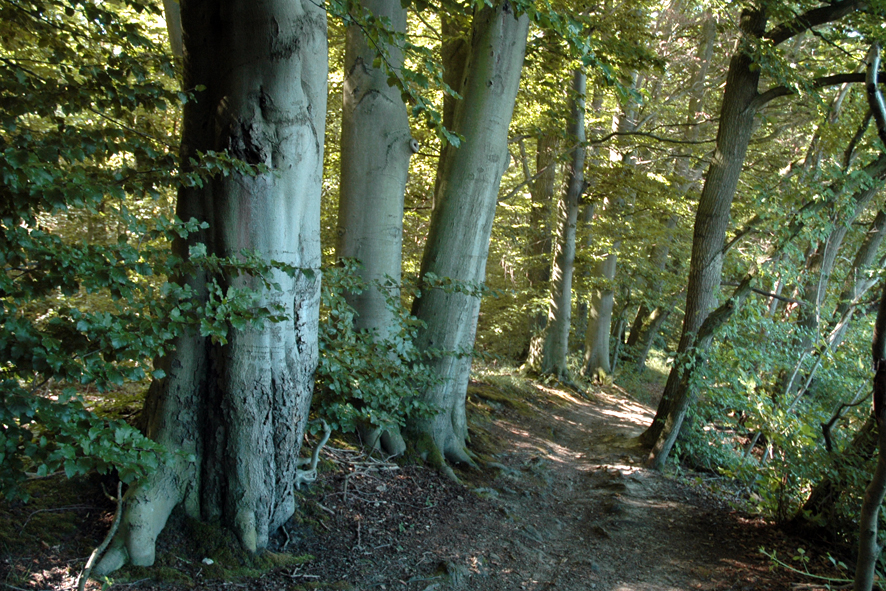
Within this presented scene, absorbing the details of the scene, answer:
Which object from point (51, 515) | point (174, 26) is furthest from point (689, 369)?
point (174, 26)

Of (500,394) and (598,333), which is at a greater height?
(598,333)

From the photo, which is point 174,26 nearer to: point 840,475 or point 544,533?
point 544,533

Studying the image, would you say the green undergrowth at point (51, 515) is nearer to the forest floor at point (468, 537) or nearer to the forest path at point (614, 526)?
the forest floor at point (468, 537)

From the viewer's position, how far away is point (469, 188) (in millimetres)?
5754

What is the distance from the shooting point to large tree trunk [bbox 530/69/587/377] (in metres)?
13.0

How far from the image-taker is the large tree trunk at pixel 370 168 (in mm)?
5203

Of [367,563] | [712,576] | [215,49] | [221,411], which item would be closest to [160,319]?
[221,411]

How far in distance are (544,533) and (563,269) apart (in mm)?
8838

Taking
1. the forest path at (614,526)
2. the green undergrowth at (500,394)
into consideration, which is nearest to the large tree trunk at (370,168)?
the forest path at (614,526)

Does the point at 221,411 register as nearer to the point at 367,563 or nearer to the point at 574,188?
the point at 367,563

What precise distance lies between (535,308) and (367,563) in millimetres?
11258

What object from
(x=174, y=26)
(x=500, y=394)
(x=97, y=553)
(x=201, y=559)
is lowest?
(x=500, y=394)

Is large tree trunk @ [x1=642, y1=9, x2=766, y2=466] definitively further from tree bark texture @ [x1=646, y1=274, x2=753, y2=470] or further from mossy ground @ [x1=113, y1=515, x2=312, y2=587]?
mossy ground @ [x1=113, y1=515, x2=312, y2=587]

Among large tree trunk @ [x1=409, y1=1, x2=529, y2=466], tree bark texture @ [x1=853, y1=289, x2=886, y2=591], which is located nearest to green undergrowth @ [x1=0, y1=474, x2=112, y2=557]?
large tree trunk @ [x1=409, y1=1, x2=529, y2=466]
